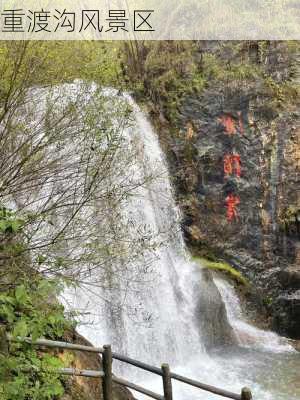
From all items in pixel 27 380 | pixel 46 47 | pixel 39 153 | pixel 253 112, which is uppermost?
pixel 253 112

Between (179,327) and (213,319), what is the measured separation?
0.83 m

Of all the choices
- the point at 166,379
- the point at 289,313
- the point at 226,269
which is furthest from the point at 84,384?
the point at 289,313

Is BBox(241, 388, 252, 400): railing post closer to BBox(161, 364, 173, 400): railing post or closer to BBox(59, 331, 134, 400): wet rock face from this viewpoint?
BBox(161, 364, 173, 400): railing post

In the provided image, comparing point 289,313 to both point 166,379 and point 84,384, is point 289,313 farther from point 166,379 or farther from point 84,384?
point 84,384

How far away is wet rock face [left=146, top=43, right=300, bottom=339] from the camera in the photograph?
11578 mm

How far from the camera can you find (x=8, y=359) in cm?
314

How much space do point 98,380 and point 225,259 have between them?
Answer: 23.6ft

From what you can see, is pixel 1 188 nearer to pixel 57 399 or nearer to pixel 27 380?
pixel 27 380

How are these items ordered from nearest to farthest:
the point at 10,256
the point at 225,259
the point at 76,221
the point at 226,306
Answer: the point at 10,256
the point at 76,221
the point at 226,306
the point at 225,259

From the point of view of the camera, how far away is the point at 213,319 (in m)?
10.0

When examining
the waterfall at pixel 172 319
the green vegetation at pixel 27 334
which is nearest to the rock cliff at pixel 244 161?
the waterfall at pixel 172 319

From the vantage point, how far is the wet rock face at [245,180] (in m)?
11.6

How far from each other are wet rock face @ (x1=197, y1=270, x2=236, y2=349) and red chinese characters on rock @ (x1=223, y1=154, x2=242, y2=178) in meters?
2.92

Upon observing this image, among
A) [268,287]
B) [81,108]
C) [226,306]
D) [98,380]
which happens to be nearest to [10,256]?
[81,108]
